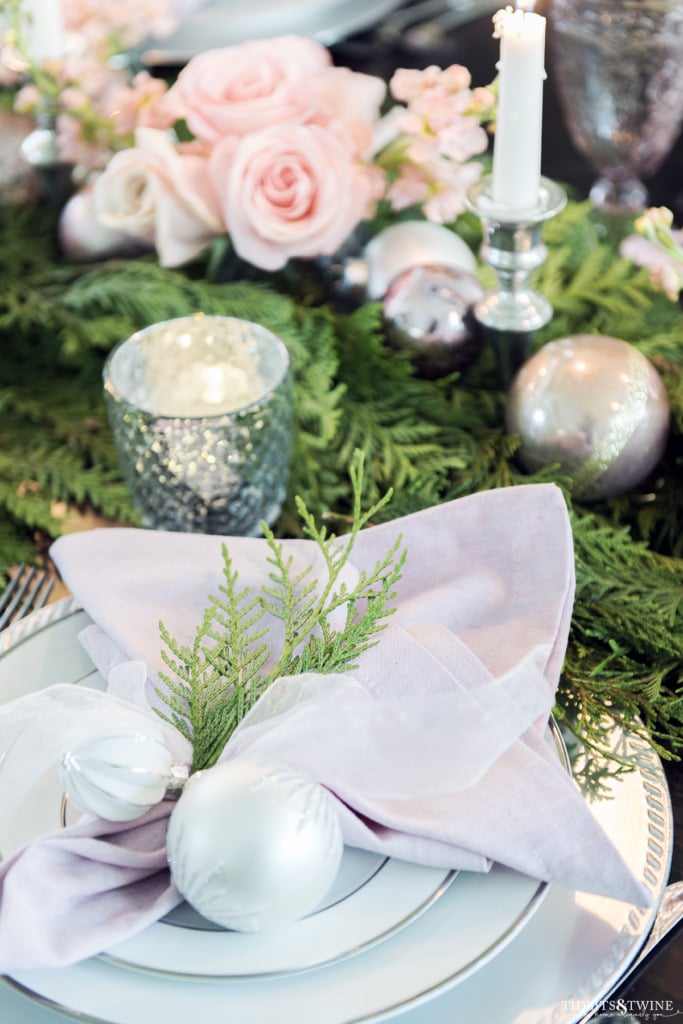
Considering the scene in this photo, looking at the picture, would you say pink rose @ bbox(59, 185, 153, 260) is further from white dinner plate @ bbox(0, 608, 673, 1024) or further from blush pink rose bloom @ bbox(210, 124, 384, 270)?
white dinner plate @ bbox(0, 608, 673, 1024)

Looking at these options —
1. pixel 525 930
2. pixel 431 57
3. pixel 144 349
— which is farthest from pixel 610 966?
pixel 431 57

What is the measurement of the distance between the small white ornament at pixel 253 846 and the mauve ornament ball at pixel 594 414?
1.12 ft

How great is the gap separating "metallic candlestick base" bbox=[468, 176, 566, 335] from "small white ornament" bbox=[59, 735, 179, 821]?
43 cm

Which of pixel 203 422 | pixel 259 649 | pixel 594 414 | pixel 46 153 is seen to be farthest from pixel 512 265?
pixel 46 153

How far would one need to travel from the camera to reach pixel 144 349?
2.34 ft

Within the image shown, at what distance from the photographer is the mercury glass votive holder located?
2.14 feet

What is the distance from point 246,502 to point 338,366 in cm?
17

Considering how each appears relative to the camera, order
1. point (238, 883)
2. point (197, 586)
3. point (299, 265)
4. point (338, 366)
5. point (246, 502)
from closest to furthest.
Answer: point (238, 883) < point (197, 586) < point (246, 502) < point (338, 366) < point (299, 265)

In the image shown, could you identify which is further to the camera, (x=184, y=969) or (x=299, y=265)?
(x=299, y=265)

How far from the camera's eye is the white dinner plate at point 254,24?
133cm

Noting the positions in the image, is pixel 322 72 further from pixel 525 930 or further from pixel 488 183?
pixel 525 930

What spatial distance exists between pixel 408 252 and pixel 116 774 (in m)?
0.53

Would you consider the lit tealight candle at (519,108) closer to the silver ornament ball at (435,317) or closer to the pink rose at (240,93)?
the silver ornament ball at (435,317)

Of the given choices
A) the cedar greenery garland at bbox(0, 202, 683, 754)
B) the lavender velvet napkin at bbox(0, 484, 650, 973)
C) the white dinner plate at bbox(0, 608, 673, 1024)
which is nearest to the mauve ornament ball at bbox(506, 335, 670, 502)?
the cedar greenery garland at bbox(0, 202, 683, 754)
